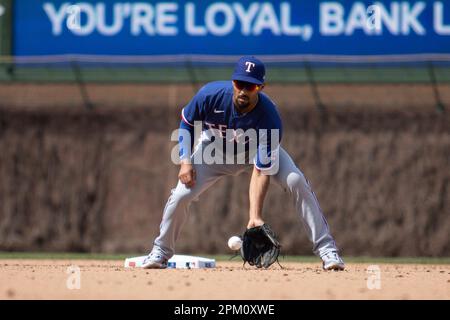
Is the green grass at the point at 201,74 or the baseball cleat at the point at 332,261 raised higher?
the green grass at the point at 201,74

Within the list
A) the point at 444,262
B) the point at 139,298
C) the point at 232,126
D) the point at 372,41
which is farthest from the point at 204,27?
the point at 139,298

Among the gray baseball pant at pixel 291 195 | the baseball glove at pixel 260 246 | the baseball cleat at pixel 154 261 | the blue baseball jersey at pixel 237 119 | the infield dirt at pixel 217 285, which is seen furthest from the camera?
the baseball cleat at pixel 154 261

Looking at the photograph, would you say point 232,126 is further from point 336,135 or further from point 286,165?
point 336,135

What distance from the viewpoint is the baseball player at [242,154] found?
8.38m


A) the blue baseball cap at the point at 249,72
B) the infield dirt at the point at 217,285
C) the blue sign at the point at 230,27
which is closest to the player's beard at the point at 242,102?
the blue baseball cap at the point at 249,72

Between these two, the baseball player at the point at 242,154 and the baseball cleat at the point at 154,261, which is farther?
the baseball cleat at the point at 154,261

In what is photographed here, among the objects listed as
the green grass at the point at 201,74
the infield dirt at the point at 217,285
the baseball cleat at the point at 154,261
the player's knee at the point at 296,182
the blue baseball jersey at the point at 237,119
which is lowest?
the baseball cleat at the point at 154,261

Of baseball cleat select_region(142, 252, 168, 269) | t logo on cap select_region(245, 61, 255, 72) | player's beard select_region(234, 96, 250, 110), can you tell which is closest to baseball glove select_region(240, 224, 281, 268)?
baseball cleat select_region(142, 252, 168, 269)

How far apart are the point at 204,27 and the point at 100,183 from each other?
2.89 metres

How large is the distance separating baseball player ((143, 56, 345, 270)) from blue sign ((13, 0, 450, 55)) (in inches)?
262

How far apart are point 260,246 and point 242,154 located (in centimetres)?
82

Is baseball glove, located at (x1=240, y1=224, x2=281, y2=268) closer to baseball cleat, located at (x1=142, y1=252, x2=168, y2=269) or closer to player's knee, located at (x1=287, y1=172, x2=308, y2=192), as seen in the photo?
player's knee, located at (x1=287, y1=172, x2=308, y2=192)

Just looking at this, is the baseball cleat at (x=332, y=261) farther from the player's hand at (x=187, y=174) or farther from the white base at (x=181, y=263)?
the white base at (x=181, y=263)

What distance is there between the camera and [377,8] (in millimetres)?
15039
